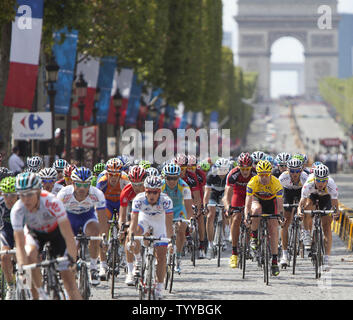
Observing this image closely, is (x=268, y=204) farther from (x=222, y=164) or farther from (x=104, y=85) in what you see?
(x=104, y=85)

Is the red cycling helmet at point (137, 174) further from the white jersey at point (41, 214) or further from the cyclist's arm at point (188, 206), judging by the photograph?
the white jersey at point (41, 214)

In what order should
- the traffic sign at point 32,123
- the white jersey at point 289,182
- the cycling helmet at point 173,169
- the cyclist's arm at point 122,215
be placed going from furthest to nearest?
the traffic sign at point 32,123, the white jersey at point 289,182, the cycling helmet at point 173,169, the cyclist's arm at point 122,215

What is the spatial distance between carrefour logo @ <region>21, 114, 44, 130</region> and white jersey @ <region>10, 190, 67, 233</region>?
11657mm

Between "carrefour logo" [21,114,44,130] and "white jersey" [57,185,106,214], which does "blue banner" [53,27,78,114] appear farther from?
"white jersey" [57,185,106,214]

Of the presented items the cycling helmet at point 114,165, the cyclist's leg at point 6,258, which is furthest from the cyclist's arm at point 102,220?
the cycling helmet at point 114,165

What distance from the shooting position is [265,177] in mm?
14328

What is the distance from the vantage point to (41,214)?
966cm

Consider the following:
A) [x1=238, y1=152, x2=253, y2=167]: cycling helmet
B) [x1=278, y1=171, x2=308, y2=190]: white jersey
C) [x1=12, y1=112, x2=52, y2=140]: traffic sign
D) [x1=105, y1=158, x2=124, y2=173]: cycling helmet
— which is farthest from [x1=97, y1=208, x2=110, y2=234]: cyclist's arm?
[x1=12, y1=112, x2=52, y2=140]: traffic sign

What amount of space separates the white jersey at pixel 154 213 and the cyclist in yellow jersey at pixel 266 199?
2544mm

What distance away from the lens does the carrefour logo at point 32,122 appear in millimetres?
21328

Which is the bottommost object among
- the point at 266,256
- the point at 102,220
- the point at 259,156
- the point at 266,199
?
the point at 266,256

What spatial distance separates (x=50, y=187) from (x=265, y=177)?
305 cm

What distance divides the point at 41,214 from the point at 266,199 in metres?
5.62

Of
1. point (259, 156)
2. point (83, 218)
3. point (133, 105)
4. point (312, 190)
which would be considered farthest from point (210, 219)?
point (133, 105)
